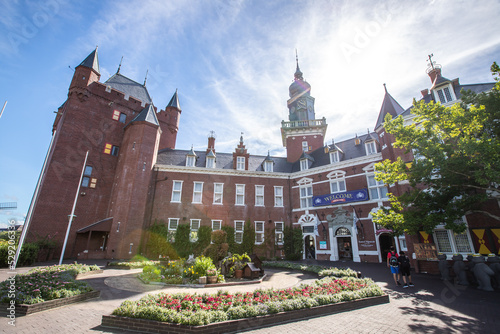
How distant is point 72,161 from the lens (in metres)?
22.9

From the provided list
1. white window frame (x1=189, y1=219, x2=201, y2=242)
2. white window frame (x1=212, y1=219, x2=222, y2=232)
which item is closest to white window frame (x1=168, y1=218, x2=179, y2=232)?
white window frame (x1=189, y1=219, x2=201, y2=242)

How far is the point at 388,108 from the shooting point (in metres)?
20.8

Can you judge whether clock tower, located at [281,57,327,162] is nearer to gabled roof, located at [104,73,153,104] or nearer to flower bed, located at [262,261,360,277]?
flower bed, located at [262,261,360,277]

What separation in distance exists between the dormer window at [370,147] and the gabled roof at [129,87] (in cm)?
2846

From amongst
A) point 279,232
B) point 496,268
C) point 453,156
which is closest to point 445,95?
point 453,156

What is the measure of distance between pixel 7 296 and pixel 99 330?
3546 mm

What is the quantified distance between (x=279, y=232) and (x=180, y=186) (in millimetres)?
12400

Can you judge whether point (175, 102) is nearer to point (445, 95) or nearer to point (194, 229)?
point (194, 229)

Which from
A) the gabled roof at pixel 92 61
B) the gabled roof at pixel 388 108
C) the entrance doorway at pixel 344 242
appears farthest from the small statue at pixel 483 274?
the gabled roof at pixel 92 61

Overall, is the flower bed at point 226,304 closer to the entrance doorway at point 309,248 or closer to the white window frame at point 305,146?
the entrance doorway at point 309,248

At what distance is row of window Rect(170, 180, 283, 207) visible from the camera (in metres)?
24.8

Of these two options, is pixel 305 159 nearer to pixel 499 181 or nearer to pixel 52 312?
pixel 499 181

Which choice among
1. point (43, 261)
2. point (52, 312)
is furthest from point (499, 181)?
point (43, 261)

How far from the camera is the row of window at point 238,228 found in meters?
23.5
